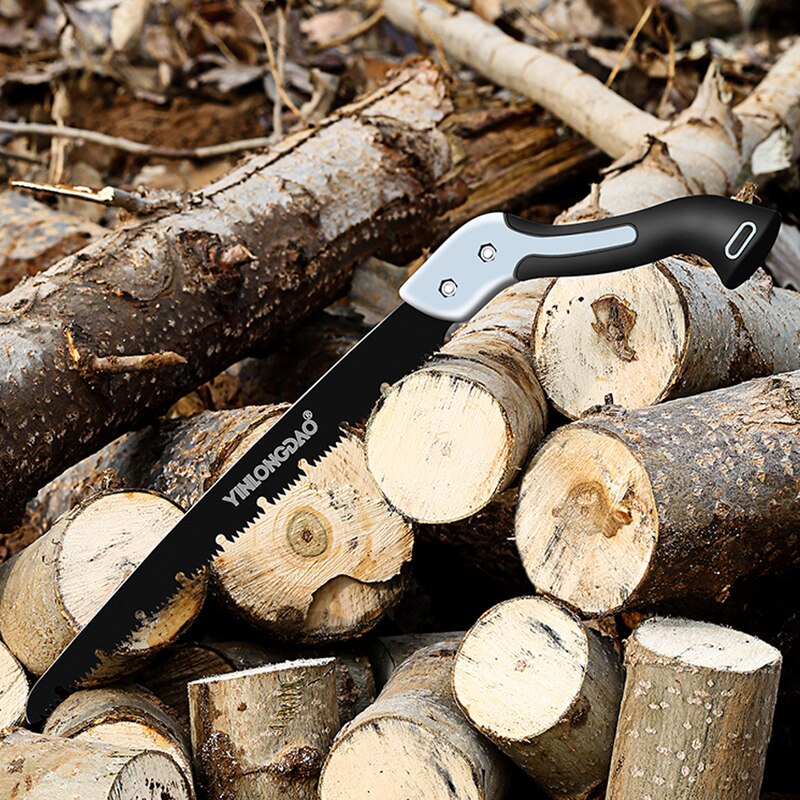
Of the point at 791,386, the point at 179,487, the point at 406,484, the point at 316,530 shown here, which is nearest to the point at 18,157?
the point at 179,487

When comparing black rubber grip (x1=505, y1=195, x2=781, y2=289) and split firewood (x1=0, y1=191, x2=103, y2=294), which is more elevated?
black rubber grip (x1=505, y1=195, x2=781, y2=289)

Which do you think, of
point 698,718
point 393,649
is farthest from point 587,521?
point 393,649

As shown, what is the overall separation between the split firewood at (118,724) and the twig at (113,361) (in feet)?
2.90

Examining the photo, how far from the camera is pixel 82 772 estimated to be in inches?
81.7

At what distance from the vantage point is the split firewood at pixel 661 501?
6.92 ft

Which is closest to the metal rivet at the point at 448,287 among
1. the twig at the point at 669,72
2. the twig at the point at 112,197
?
the twig at the point at 112,197

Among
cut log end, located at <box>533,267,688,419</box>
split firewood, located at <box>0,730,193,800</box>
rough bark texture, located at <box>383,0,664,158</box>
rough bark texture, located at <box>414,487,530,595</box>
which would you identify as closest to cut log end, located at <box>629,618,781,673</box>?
cut log end, located at <box>533,267,688,419</box>

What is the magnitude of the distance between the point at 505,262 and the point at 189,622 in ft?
3.72

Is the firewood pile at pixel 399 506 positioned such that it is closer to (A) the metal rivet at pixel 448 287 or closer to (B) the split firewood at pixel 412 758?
(B) the split firewood at pixel 412 758

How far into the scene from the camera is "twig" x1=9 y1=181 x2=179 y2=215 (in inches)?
127

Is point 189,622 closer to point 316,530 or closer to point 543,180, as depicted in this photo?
point 316,530

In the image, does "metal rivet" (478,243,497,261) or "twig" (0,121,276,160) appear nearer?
"metal rivet" (478,243,497,261)

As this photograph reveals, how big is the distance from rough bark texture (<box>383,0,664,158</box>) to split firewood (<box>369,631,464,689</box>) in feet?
8.21

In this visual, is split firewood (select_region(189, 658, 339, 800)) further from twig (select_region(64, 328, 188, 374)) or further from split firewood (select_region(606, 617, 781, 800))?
twig (select_region(64, 328, 188, 374))
